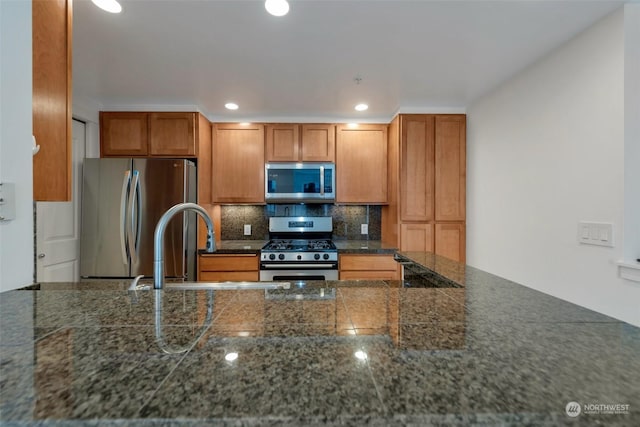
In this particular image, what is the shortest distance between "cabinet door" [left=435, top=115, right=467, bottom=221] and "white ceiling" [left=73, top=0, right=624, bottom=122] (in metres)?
0.24

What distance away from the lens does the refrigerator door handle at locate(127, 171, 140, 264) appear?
2625 millimetres

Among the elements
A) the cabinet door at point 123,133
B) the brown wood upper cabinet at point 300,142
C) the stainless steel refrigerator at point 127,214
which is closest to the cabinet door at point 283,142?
the brown wood upper cabinet at point 300,142

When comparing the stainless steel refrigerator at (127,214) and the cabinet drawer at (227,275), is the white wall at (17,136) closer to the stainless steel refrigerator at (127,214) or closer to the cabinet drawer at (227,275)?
the stainless steel refrigerator at (127,214)

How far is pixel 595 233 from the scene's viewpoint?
1672 mm

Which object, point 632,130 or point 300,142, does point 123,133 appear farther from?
point 632,130

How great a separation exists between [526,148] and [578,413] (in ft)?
7.83

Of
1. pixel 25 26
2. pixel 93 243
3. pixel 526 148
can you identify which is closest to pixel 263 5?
pixel 25 26

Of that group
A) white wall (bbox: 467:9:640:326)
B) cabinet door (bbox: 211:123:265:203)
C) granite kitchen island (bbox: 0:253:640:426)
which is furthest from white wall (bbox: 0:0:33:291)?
white wall (bbox: 467:9:640:326)

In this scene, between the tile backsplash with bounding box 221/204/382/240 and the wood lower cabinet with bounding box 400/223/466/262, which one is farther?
the tile backsplash with bounding box 221/204/382/240

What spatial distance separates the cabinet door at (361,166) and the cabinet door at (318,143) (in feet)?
0.22

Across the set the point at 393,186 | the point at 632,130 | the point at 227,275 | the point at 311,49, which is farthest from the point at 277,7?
the point at 227,275

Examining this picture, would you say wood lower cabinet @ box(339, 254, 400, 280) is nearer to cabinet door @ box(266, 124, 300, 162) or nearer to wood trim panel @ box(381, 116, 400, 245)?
wood trim panel @ box(381, 116, 400, 245)

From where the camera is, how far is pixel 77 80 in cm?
239

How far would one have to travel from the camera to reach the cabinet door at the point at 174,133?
9.51 ft
